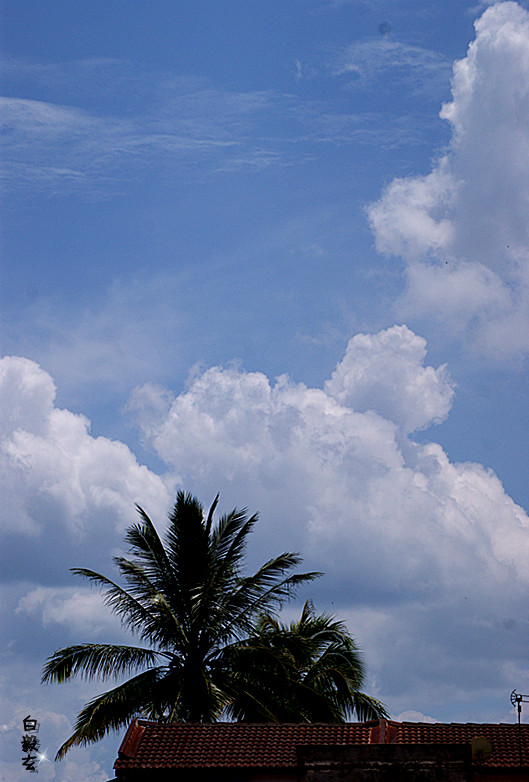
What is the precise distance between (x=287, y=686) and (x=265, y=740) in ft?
13.9

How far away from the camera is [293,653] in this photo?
2517cm

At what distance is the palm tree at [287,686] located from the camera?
23.1 meters

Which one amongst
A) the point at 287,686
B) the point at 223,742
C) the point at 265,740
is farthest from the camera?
the point at 287,686

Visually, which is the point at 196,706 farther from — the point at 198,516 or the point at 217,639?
the point at 198,516

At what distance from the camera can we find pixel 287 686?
2364 cm

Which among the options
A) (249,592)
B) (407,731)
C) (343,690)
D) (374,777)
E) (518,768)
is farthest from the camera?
(343,690)

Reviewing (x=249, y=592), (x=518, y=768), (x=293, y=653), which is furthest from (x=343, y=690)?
(x=518, y=768)

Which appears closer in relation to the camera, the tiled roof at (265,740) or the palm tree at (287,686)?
the tiled roof at (265,740)

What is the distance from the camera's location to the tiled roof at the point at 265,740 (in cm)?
1903

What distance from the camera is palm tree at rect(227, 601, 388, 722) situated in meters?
23.1

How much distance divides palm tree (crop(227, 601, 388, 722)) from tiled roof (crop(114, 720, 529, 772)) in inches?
119

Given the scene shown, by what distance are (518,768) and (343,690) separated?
24.9 feet

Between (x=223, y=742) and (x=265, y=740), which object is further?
(x=223, y=742)

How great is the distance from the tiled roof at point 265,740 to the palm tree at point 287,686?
9.91 ft
